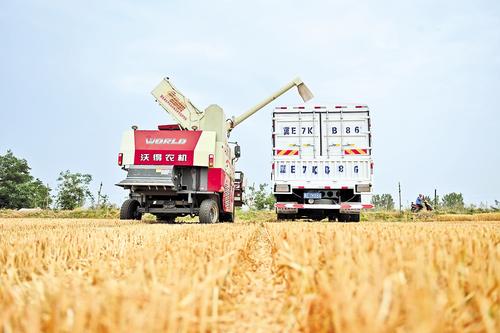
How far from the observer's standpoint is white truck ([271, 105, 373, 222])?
11164 millimetres

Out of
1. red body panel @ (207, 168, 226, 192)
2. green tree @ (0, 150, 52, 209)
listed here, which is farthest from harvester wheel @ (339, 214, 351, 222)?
green tree @ (0, 150, 52, 209)

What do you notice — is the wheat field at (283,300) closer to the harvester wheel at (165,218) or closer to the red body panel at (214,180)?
the red body panel at (214,180)

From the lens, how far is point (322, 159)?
11383 millimetres

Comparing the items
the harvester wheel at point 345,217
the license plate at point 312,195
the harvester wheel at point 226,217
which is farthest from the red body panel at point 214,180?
the harvester wheel at point 345,217

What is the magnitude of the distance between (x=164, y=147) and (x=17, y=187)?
5080cm

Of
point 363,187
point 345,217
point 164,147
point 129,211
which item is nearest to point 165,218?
point 129,211

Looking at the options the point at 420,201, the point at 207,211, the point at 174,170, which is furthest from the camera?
the point at 420,201

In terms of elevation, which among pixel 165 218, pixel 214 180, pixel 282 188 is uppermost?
pixel 214 180

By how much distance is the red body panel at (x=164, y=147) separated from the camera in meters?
9.55

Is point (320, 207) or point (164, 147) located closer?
point (164, 147)

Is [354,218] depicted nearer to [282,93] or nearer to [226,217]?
[226,217]

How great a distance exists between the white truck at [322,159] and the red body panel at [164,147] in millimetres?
2737

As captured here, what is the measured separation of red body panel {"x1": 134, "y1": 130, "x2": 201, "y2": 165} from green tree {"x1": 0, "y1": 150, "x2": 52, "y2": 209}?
149 ft

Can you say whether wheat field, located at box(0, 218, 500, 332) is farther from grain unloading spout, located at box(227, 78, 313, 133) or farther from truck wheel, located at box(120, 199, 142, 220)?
grain unloading spout, located at box(227, 78, 313, 133)
